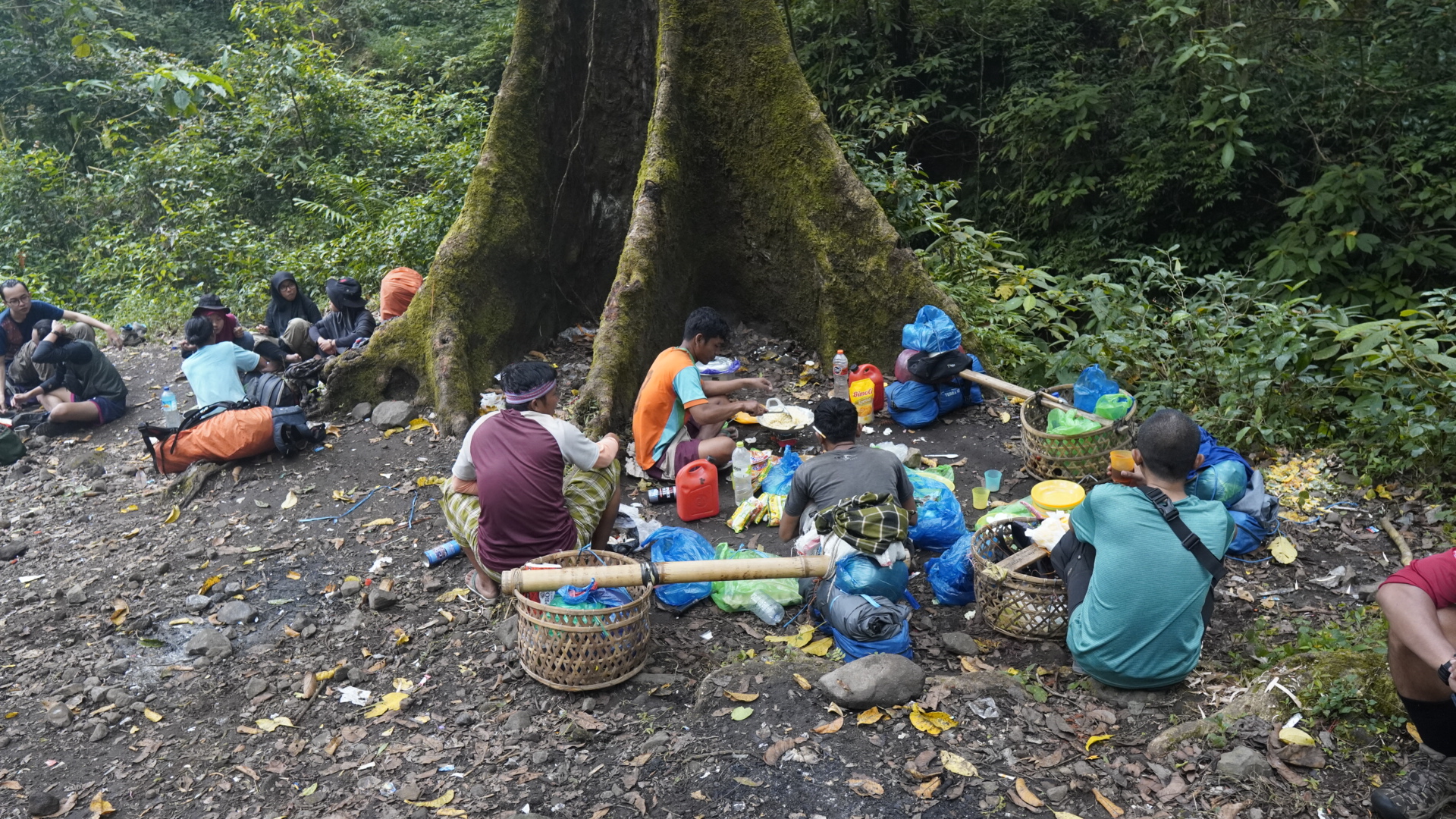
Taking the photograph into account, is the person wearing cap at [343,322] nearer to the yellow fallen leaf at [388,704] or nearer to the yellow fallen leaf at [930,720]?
the yellow fallen leaf at [388,704]

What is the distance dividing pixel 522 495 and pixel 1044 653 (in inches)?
106

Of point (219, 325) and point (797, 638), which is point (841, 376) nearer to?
point (797, 638)

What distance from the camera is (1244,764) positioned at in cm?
336

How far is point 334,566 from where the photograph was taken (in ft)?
18.5

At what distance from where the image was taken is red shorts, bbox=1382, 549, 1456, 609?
10.1ft

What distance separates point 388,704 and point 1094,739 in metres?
3.16

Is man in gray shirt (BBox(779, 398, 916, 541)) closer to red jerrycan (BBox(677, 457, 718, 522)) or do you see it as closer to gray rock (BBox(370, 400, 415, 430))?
red jerrycan (BBox(677, 457, 718, 522))

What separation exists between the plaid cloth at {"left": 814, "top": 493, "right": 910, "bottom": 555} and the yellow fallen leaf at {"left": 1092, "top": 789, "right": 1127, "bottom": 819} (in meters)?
1.39

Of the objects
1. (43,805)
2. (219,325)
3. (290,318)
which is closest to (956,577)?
(43,805)

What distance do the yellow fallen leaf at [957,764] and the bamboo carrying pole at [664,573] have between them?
932 millimetres

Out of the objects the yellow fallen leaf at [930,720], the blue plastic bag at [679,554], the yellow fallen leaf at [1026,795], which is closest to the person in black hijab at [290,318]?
the blue plastic bag at [679,554]

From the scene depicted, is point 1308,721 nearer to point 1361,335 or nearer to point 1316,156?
point 1361,335

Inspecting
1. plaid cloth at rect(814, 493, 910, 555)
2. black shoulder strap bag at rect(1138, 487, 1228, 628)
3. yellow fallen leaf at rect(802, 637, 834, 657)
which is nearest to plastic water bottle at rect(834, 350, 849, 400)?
plaid cloth at rect(814, 493, 910, 555)

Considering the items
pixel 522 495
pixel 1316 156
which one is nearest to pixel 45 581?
pixel 522 495
